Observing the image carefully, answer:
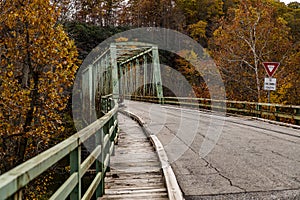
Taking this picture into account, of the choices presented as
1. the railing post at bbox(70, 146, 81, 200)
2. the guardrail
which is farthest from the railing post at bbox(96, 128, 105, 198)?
the guardrail

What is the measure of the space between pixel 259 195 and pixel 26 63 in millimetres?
8957

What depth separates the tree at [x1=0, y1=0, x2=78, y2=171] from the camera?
10.9 m

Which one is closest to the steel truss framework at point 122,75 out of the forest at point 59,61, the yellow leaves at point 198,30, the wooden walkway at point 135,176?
the forest at point 59,61

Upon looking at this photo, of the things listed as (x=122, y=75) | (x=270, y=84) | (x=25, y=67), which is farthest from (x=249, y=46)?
(x=122, y=75)

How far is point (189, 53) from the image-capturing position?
55.2m

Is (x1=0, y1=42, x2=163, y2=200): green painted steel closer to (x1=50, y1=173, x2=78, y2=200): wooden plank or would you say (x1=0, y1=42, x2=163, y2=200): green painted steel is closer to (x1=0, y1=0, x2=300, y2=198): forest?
(x1=50, y1=173, x2=78, y2=200): wooden plank

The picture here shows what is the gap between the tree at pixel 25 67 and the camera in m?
10.9

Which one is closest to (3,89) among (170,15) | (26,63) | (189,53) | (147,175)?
(26,63)

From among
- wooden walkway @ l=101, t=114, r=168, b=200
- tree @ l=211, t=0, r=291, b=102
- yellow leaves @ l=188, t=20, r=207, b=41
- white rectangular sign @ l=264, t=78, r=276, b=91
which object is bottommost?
wooden walkway @ l=101, t=114, r=168, b=200

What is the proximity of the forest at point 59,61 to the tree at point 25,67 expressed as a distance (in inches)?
1.0

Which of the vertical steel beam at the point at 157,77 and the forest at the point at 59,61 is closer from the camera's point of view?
the forest at the point at 59,61

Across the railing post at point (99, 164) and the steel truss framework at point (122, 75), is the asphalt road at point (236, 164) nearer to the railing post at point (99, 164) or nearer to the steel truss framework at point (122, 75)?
the railing post at point (99, 164)

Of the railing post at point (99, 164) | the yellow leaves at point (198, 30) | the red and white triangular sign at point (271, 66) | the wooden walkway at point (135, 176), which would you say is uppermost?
the yellow leaves at point (198, 30)

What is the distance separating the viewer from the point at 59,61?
524 inches
